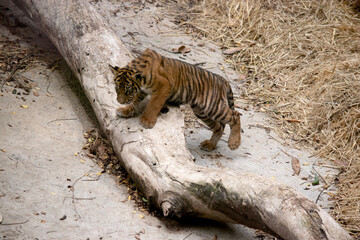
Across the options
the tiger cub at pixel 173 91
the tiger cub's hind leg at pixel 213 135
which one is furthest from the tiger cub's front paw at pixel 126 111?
the tiger cub's hind leg at pixel 213 135

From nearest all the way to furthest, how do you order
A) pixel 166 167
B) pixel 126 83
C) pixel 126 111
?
1. pixel 166 167
2. pixel 126 83
3. pixel 126 111

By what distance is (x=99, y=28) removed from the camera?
5035 mm

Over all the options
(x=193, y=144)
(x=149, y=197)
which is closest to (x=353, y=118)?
(x=193, y=144)

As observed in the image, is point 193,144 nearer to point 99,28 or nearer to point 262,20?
point 99,28

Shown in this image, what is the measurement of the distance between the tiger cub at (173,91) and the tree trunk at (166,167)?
17cm

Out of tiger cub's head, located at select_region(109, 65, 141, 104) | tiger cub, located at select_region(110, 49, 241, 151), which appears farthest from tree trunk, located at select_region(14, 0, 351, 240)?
tiger cub's head, located at select_region(109, 65, 141, 104)

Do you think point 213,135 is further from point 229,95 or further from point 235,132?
point 229,95

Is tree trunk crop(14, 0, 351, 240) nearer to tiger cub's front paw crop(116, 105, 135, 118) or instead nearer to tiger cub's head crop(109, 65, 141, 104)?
tiger cub's front paw crop(116, 105, 135, 118)

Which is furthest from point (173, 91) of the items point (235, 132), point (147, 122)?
point (235, 132)

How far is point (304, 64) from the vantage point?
22.4 feet

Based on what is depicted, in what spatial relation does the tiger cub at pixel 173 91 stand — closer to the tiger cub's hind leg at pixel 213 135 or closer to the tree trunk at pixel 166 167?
the tiger cub's hind leg at pixel 213 135

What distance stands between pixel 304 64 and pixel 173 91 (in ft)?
10.5

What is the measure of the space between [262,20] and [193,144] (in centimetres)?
359

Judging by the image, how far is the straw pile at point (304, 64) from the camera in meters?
5.35
